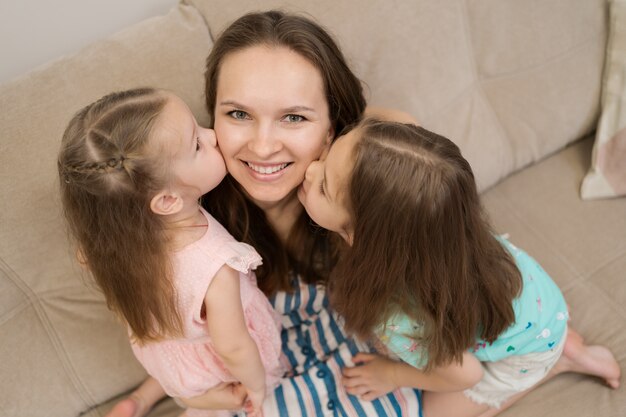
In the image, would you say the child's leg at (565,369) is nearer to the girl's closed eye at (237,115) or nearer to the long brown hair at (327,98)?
the long brown hair at (327,98)

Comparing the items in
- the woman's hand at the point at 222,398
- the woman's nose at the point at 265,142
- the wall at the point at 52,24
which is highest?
the wall at the point at 52,24

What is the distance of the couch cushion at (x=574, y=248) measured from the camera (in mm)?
1241

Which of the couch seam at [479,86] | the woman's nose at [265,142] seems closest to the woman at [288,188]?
the woman's nose at [265,142]

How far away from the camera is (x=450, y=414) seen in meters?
1.22

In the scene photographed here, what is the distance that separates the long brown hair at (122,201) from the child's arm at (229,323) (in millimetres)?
85

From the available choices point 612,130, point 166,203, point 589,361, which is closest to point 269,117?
point 166,203

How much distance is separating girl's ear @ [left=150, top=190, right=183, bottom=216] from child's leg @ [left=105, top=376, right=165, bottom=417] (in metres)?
0.59

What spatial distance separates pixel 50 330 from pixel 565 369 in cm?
132

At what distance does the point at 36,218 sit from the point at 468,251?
949 millimetres

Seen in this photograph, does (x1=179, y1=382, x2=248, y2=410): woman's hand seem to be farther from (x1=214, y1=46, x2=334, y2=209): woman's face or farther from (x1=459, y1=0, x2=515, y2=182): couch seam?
(x1=459, y1=0, x2=515, y2=182): couch seam

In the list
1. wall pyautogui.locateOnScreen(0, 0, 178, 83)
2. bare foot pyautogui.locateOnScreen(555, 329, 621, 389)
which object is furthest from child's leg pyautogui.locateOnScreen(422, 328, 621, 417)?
wall pyautogui.locateOnScreen(0, 0, 178, 83)

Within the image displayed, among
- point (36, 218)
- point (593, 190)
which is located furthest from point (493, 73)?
point (36, 218)

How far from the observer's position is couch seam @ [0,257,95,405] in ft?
3.69

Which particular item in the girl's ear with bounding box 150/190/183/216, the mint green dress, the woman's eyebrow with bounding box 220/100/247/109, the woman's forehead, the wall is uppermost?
the wall
